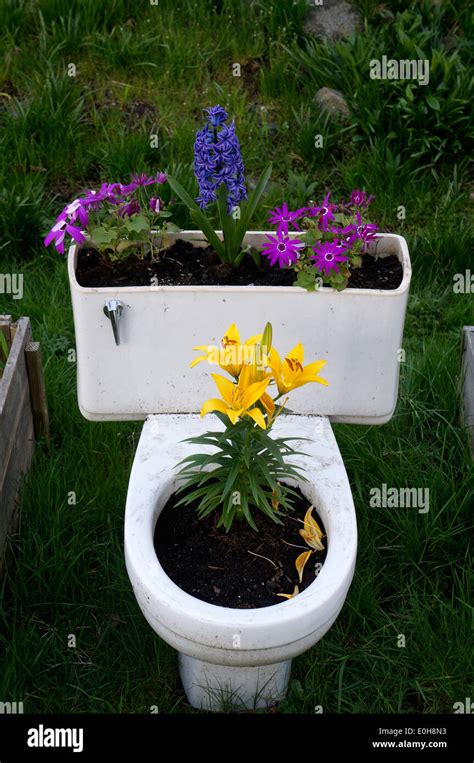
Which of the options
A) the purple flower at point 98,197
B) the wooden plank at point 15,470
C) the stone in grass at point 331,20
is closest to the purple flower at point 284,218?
the purple flower at point 98,197

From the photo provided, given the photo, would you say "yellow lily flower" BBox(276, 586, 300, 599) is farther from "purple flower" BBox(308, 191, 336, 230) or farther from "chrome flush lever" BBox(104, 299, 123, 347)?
"purple flower" BBox(308, 191, 336, 230)

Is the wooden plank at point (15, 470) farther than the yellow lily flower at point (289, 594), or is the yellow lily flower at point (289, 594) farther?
the wooden plank at point (15, 470)

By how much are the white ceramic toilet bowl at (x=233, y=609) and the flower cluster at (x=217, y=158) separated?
0.55m

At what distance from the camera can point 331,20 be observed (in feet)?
13.0

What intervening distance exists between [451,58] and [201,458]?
2244 millimetres

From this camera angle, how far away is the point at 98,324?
227cm

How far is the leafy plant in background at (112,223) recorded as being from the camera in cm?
233

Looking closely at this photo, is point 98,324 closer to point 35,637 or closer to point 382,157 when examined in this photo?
point 35,637

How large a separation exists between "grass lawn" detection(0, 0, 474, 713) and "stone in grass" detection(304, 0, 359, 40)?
0.05 metres

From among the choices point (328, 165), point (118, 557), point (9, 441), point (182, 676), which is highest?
point (328, 165)

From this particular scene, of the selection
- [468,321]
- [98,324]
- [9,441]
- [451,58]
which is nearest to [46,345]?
[9,441]

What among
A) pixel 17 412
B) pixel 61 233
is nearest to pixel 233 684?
pixel 17 412

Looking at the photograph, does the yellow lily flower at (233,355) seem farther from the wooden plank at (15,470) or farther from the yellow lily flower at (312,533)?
the wooden plank at (15,470)

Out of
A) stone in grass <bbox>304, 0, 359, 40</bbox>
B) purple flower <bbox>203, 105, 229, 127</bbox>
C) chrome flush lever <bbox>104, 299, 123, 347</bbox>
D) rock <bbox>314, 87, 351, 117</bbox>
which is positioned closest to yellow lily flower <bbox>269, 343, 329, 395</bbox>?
chrome flush lever <bbox>104, 299, 123, 347</bbox>
